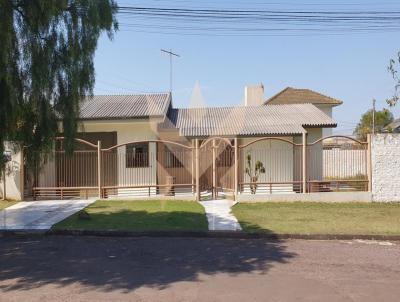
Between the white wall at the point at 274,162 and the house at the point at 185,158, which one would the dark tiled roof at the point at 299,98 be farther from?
the white wall at the point at 274,162

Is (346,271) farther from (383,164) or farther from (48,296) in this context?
(383,164)

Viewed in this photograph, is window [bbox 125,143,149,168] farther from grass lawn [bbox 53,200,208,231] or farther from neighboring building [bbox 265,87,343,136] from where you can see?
neighboring building [bbox 265,87,343,136]

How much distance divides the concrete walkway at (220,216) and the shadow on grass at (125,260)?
0.84 metres

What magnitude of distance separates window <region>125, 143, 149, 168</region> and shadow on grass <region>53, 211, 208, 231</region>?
13.9 ft

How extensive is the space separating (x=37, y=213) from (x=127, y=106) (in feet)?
22.5

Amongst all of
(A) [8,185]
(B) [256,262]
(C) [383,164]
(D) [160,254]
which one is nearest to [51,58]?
(D) [160,254]

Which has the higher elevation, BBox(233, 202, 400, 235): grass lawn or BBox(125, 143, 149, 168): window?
BBox(125, 143, 149, 168): window

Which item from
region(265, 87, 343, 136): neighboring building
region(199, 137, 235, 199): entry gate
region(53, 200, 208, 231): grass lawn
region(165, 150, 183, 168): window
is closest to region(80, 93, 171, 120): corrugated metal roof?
region(165, 150, 183, 168): window

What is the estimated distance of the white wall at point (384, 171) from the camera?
46.5 ft

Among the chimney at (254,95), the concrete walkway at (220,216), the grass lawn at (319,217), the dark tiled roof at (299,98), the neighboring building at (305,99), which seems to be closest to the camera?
the grass lawn at (319,217)

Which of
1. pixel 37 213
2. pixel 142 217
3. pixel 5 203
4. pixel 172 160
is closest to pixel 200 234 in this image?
pixel 142 217

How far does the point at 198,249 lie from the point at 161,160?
8.31 meters

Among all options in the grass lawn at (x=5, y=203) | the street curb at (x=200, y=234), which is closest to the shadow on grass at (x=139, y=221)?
the street curb at (x=200, y=234)

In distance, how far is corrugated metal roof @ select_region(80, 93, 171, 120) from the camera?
16328 mm
